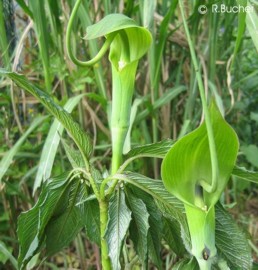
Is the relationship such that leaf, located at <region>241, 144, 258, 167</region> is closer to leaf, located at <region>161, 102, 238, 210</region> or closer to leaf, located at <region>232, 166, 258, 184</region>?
leaf, located at <region>232, 166, 258, 184</region>

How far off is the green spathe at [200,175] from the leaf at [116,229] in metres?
0.11

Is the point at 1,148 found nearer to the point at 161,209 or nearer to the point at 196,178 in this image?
the point at 161,209

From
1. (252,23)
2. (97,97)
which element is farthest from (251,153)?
(252,23)

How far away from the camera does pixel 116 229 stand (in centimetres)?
46

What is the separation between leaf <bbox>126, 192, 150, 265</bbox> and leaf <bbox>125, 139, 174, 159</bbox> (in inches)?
1.7

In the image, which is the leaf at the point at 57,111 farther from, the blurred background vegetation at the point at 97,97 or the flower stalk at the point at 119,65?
the blurred background vegetation at the point at 97,97

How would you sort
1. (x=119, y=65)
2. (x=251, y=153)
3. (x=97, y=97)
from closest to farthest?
1. (x=119, y=65)
2. (x=97, y=97)
3. (x=251, y=153)

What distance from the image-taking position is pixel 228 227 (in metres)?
0.47

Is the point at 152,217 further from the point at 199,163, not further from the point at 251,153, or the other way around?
the point at 251,153

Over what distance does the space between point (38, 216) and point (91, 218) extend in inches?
2.6

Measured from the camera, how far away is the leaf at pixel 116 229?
1.52ft

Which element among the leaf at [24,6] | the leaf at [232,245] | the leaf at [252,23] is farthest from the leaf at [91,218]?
the leaf at [24,6]

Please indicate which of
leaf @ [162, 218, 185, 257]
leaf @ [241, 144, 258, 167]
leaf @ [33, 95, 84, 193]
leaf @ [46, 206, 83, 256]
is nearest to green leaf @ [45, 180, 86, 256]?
leaf @ [46, 206, 83, 256]

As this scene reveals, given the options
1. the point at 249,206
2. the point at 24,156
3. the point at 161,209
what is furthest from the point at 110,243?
the point at 249,206
